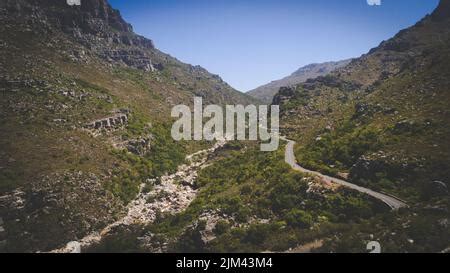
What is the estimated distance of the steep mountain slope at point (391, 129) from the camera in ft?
169

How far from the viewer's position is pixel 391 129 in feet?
216

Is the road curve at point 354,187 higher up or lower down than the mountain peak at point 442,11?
lower down

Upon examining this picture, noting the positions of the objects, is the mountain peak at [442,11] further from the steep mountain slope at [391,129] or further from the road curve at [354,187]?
the road curve at [354,187]

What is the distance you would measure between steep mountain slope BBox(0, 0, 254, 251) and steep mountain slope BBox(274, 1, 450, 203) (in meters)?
44.0

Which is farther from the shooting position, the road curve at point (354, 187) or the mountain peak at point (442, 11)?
the mountain peak at point (442, 11)

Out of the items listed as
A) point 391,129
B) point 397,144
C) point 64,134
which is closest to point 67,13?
point 64,134

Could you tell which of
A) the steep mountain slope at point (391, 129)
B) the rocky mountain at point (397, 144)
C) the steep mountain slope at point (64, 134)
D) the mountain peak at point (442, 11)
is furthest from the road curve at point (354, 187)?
the mountain peak at point (442, 11)

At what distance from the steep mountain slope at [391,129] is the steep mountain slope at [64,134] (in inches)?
1733

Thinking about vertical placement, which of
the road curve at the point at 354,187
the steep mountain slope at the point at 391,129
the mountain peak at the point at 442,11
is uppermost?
the mountain peak at the point at 442,11

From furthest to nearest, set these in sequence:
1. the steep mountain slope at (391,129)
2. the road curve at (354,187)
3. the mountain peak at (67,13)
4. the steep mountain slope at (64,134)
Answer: the mountain peak at (67,13) < the steep mountain slope at (64,134) < the steep mountain slope at (391,129) < the road curve at (354,187)

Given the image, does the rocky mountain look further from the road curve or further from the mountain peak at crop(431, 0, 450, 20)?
the mountain peak at crop(431, 0, 450, 20)

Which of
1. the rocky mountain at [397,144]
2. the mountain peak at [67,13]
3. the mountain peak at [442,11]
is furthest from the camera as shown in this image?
the mountain peak at [442,11]
